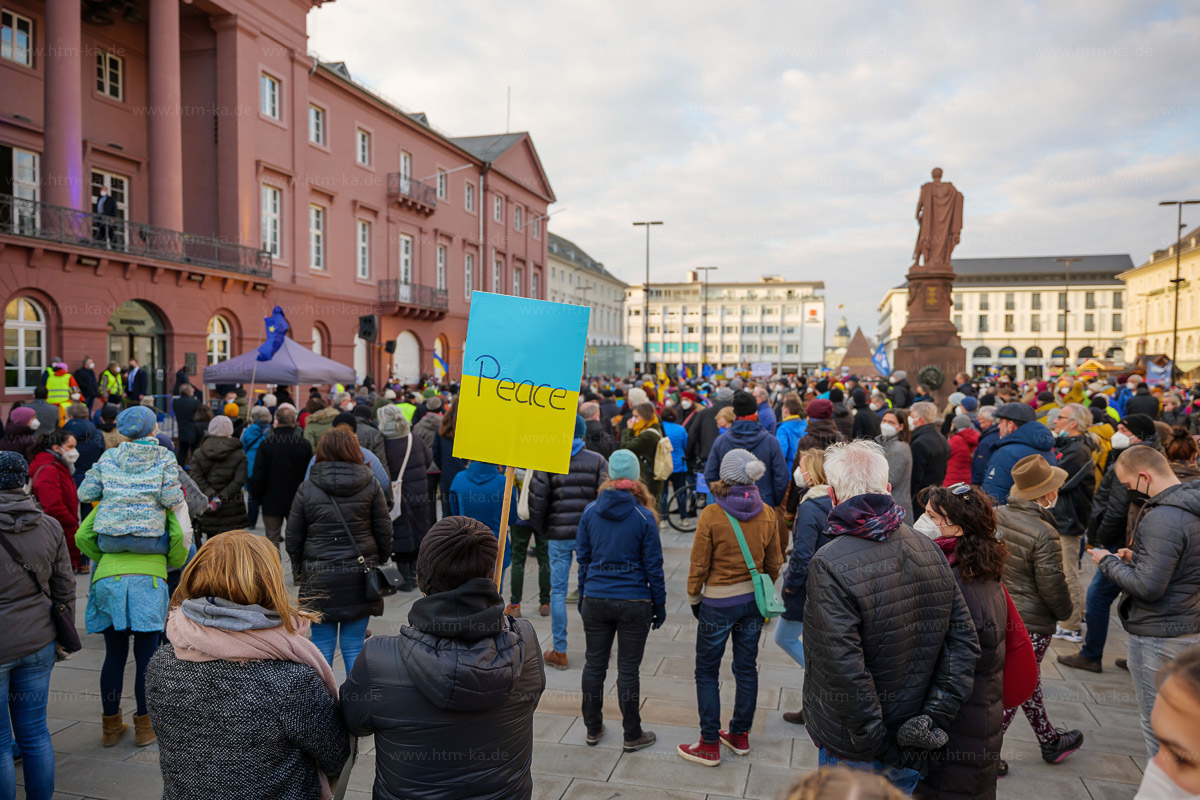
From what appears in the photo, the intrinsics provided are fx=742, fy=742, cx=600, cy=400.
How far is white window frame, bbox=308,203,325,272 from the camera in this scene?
28.3 meters

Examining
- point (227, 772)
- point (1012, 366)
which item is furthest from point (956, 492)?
point (1012, 366)

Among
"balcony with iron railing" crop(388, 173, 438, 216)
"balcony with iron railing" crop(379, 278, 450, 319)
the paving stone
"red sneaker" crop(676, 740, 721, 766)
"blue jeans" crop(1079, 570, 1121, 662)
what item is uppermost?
"balcony with iron railing" crop(388, 173, 438, 216)

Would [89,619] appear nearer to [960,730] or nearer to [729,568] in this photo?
[729,568]

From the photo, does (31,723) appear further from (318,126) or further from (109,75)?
(318,126)

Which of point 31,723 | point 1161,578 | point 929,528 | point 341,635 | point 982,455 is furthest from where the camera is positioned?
point 982,455

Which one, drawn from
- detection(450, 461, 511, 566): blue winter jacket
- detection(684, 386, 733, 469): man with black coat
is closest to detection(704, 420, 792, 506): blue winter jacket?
detection(450, 461, 511, 566): blue winter jacket

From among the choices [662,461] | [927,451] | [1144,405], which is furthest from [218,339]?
[1144,405]

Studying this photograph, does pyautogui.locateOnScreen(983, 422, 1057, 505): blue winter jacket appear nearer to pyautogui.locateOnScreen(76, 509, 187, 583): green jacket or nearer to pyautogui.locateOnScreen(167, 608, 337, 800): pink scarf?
pyautogui.locateOnScreen(167, 608, 337, 800): pink scarf

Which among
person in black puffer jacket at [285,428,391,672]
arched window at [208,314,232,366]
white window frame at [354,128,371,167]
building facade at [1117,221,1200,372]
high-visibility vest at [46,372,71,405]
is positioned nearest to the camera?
person in black puffer jacket at [285,428,391,672]

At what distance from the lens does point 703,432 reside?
10.7 m

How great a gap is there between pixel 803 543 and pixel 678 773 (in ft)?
4.97

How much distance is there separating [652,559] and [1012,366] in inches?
4229

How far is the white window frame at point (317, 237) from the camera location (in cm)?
2834

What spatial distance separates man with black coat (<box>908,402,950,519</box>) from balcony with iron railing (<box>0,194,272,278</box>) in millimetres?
18743
